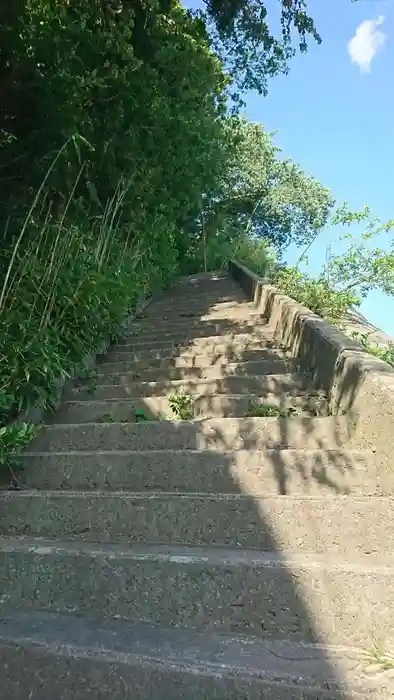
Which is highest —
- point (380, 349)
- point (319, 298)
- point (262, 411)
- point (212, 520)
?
point (319, 298)

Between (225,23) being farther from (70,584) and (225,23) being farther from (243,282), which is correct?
(70,584)

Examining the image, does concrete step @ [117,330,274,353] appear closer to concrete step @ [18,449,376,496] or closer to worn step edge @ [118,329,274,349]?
worn step edge @ [118,329,274,349]

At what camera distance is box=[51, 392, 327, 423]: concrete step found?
2561mm

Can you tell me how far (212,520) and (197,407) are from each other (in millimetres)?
958

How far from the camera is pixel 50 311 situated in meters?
2.91

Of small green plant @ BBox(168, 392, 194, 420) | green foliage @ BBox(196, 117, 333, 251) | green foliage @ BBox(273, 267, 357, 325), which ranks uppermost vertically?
green foliage @ BBox(196, 117, 333, 251)

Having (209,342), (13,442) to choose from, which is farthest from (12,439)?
(209,342)

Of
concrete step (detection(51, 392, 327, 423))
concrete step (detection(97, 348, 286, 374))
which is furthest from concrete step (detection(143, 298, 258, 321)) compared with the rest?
concrete step (detection(51, 392, 327, 423))

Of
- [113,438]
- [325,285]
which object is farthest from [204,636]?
[325,285]

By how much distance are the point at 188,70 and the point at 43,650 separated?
614 cm

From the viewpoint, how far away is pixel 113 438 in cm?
247

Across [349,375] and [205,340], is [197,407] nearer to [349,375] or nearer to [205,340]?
[349,375]

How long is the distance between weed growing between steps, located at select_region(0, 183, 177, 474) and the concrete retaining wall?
1.26 m

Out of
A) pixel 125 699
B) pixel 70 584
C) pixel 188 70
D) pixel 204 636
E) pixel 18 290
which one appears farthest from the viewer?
pixel 188 70
